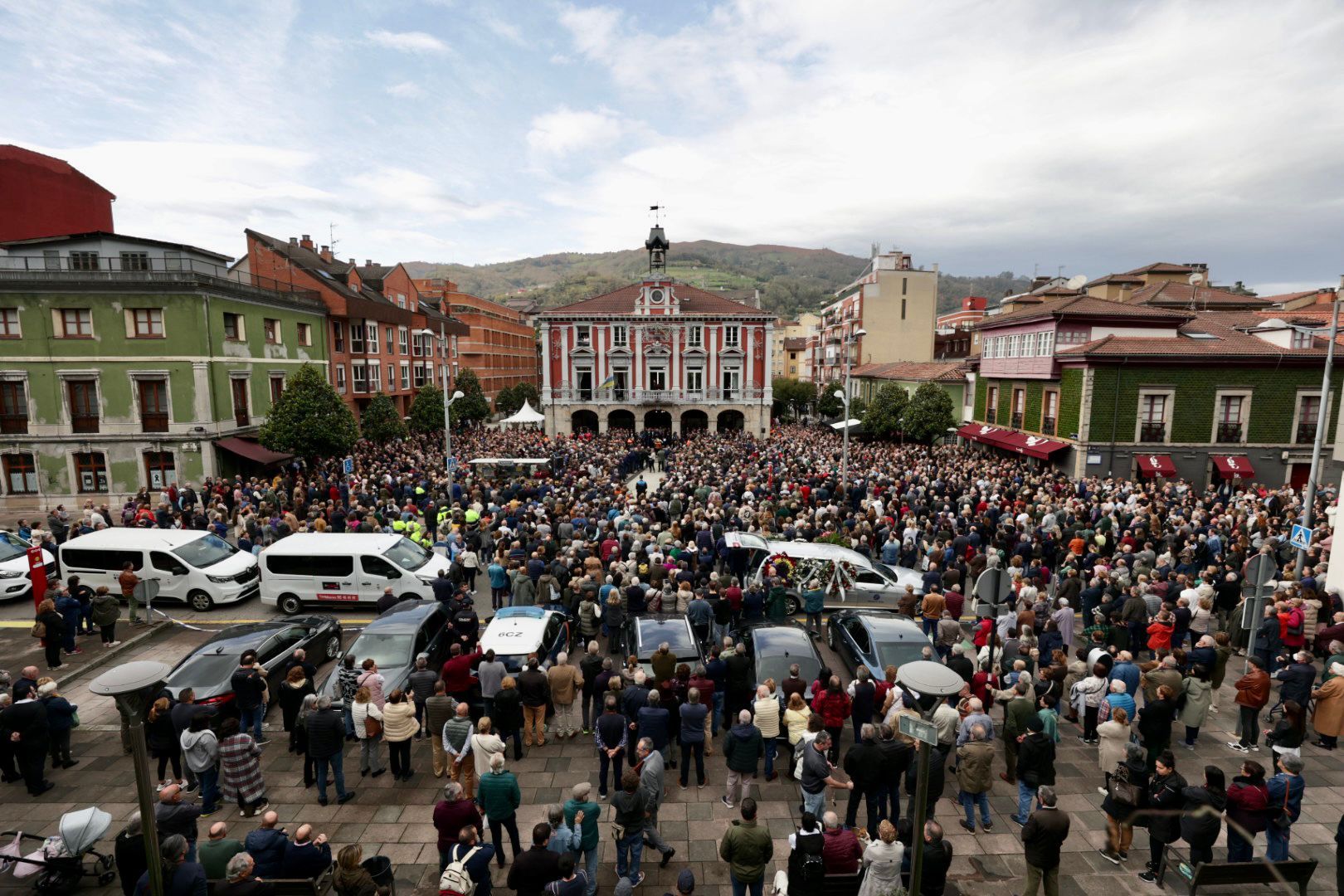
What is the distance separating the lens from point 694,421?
5181cm

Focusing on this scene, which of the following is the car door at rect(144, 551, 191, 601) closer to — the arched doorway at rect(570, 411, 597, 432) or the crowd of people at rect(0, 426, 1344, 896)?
the crowd of people at rect(0, 426, 1344, 896)

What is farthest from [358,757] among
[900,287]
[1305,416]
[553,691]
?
[900,287]


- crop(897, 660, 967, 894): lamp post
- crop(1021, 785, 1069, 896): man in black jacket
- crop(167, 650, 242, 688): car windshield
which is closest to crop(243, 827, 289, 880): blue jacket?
crop(167, 650, 242, 688): car windshield

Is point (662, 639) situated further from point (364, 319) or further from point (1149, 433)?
point (364, 319)

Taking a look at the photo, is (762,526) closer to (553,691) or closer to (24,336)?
(553,691)

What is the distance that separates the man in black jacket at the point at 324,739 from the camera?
789cm

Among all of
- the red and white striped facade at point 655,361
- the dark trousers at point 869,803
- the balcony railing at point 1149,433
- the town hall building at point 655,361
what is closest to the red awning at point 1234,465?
the balcony railing at point 1149,433

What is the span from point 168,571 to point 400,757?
948cm

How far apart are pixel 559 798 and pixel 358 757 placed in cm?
312

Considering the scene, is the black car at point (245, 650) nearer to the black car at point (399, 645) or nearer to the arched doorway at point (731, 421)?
the black car at point (399, 645)

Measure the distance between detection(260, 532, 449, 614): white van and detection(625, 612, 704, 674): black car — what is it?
5.56m

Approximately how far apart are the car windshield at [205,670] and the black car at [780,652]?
745 centimetres

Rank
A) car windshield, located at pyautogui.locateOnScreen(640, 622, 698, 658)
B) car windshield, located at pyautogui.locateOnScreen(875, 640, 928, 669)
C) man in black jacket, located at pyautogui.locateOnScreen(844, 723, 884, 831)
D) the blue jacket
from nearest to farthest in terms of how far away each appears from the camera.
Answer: the blue jacket
man in black jacket, located at pyautogui.locateOnScreen(844, 723, 884, 831)
car windshield, located at pyautogui.locateOnScreen(875, 640, 928, 669)
car windshield, located at pyautogui.locateOnScreen(640, 622, 698, 658)

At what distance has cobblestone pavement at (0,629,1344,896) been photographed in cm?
705
